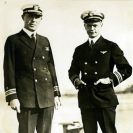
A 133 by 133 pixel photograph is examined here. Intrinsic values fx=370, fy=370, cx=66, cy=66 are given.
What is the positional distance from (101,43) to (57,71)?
0.25m

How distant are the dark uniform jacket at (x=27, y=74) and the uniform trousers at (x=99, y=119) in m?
0.17

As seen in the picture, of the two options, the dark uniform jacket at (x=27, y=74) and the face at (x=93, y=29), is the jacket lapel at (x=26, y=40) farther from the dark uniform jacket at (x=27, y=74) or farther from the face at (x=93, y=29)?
the face at (x=93, y=29)

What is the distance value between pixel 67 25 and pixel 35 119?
0.50 meters

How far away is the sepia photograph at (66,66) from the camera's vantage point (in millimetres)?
1644

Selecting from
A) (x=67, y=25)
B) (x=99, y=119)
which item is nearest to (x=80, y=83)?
(x=99, y=119)

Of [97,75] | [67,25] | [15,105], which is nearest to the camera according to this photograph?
[15,105]

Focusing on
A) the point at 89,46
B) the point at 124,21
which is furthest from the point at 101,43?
the point at 124,21

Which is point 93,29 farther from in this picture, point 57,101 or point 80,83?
point 57,101

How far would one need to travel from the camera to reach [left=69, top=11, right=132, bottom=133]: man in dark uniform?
1675 millimetres

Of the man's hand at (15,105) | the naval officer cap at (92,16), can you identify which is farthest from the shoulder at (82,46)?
the man's hand at (15,105)

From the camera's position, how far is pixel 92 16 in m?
1.75

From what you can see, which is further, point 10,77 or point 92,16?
point 92,16

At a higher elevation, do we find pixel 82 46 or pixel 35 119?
pixel 82 46

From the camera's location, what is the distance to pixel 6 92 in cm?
163
